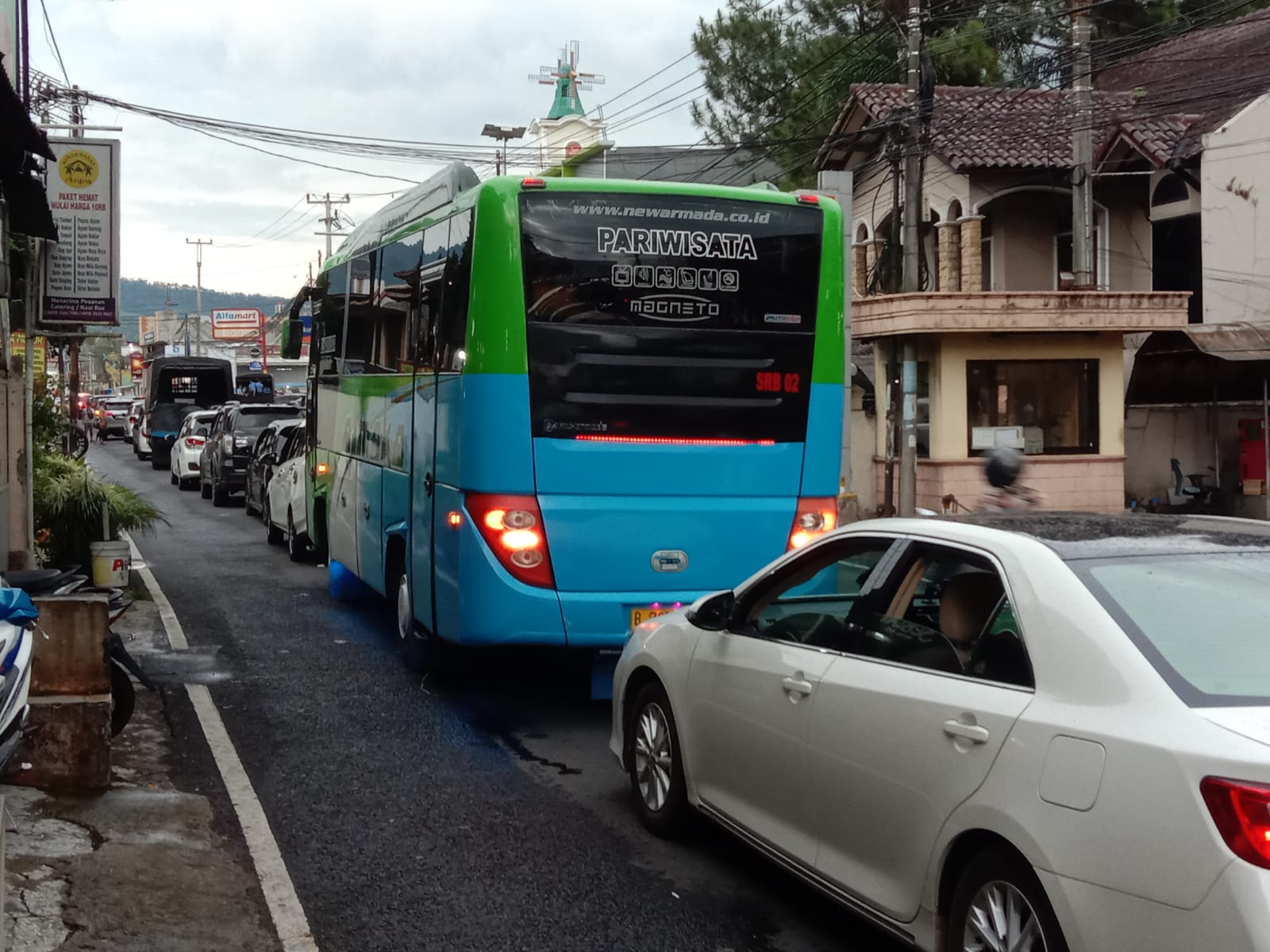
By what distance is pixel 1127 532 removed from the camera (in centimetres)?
458

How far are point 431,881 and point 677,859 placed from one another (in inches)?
41.5

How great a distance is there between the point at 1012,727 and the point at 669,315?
16.9ft

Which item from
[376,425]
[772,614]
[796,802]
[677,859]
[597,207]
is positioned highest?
[597,207]

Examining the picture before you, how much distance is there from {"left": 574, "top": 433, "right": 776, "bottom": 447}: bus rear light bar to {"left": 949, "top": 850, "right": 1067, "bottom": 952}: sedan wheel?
4.82 m

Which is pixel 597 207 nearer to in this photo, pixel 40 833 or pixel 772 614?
pixel 772 614

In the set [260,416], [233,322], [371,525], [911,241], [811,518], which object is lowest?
[371,525]

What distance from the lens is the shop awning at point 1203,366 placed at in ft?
74.2

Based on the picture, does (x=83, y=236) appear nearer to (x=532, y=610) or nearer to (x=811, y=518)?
(x=532, y=610)

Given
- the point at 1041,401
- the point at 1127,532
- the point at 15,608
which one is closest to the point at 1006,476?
the point at 1127,532

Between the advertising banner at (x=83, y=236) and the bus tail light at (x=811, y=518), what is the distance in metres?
9.00

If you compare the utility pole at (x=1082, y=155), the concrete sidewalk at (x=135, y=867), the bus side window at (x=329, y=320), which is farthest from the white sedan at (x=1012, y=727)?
the utility pole at (x=1082, y=155)

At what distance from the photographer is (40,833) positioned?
6.03 m

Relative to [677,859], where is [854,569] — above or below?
above

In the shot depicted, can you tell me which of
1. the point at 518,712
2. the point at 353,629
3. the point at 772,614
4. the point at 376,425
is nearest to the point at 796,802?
the point at 772,614
